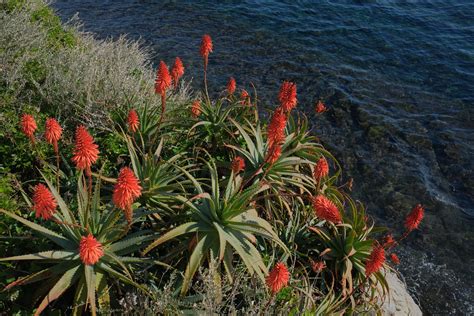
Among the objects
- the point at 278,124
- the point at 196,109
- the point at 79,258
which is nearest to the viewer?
the point at 79,258

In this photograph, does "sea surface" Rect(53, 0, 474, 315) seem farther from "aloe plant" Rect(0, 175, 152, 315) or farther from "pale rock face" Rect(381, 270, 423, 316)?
"aloe plant" Rect(0, 175, 152, 315)

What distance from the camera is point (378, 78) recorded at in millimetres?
10656

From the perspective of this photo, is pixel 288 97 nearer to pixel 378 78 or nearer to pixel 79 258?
pixel 79 258

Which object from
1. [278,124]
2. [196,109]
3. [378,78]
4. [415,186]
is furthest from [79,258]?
[378,78]

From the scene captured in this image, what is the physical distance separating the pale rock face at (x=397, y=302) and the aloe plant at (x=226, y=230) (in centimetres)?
164

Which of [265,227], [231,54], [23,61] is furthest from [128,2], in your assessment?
[265,227]

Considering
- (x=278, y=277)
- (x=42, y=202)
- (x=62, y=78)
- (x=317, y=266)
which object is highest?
(x=42, y=202)

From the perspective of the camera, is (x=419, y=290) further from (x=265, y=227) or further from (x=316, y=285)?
(x=265, y=227)

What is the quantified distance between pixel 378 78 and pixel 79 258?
8.63 metres

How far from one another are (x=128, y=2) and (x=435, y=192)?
33.7 feet

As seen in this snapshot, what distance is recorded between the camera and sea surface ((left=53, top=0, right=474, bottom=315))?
22.8ft

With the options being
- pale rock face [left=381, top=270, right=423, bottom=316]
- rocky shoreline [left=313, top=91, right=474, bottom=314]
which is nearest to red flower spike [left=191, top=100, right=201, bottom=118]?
pale rock face [left=381, top=270, right=423, bottom=316]

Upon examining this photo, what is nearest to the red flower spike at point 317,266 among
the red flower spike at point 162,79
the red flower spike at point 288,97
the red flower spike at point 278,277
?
the red flower spike at point 278,277

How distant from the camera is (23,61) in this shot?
267 inches
